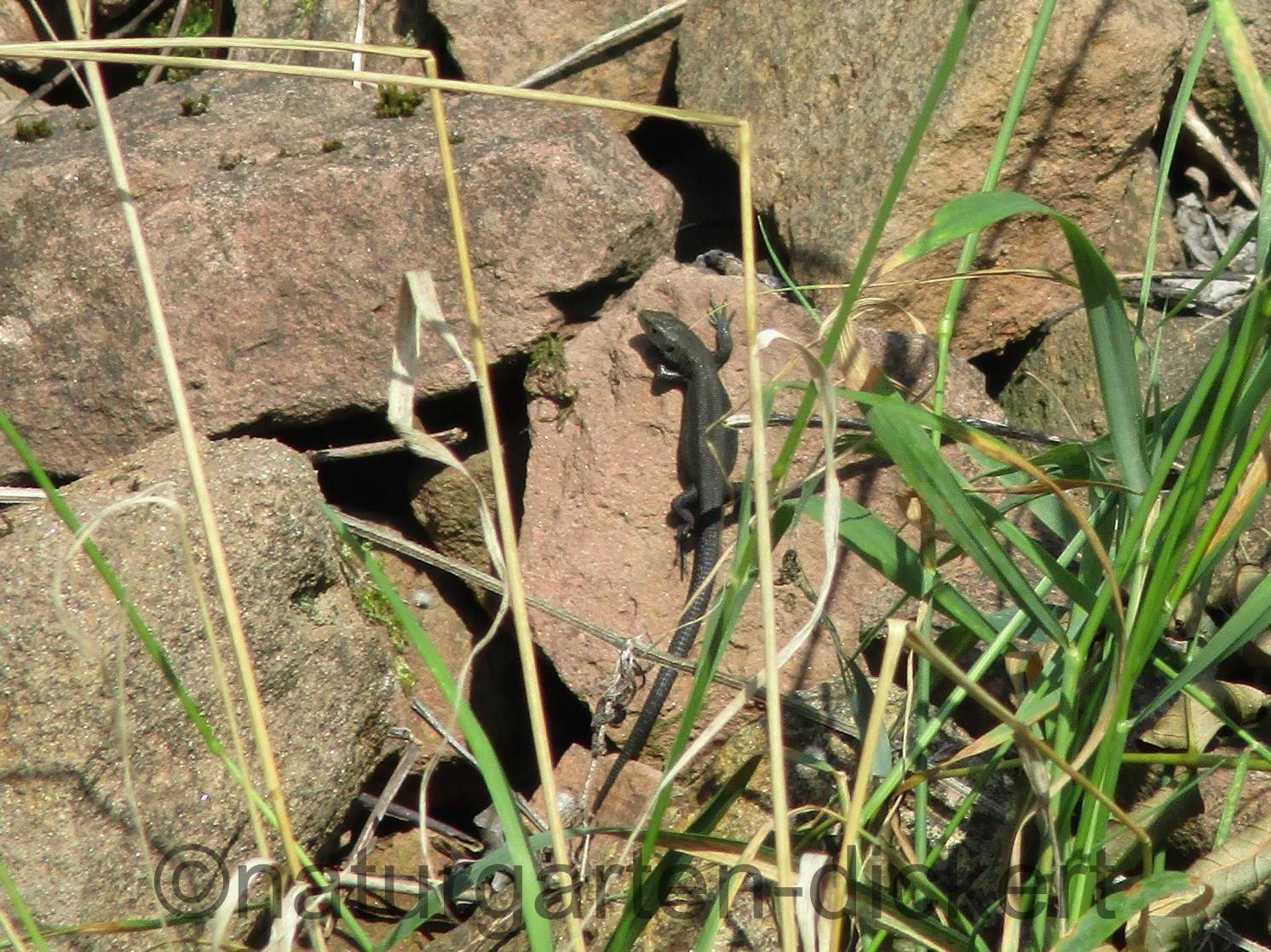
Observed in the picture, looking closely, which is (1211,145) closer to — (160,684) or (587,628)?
(587,628)

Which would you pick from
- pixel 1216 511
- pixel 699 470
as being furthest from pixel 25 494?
pixel 1216 511

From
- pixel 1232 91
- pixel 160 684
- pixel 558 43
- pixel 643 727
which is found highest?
pixel 1232 91

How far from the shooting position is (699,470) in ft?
11.5

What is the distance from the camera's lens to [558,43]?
4.32m

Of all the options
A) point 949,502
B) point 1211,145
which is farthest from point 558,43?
point 949,502

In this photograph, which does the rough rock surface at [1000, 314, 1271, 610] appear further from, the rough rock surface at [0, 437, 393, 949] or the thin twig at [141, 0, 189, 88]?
the thin twig at [141, 0, 189, 88]

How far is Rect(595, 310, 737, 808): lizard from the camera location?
11.0 ft

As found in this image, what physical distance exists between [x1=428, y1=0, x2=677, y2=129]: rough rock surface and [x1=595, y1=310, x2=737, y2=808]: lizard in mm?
1091

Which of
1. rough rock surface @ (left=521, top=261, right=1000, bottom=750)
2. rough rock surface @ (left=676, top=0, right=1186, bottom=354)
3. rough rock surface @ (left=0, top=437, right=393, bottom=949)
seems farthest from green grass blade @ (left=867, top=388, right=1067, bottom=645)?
rough rock surface @ (left=676, top=0, right=1186, bottom=354)

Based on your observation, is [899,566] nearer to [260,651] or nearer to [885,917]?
[885,917]

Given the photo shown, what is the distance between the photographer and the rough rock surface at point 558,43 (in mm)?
4238

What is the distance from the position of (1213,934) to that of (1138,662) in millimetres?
840

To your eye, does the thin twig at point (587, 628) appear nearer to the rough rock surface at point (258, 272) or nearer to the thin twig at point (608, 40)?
the rough rock surface at point (258, 272)

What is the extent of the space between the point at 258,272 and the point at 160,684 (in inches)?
Answer: 51.2
